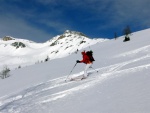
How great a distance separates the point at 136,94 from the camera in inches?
373

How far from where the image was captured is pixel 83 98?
10867 millimetres

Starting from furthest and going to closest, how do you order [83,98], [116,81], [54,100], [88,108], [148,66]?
1. [148,66]
2. [116,81]
3. [54,100]
4. [83,98]
5. [88,108]

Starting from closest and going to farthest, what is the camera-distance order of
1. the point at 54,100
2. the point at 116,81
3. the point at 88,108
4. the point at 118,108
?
the point at 118,108
the point at 88,108
the point at 54,100
the point at 116,81

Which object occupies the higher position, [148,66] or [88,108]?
[148,66]

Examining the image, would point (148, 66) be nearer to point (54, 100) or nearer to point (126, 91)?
point (126, 91)

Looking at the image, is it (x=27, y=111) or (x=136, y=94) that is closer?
(x=136, y=94)

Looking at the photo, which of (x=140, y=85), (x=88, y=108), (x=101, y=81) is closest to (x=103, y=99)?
(x=88, y=108)

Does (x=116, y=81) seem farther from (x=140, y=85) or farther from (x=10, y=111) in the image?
(x=10, y=111)

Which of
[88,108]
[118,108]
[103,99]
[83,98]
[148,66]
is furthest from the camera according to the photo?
[148,66]

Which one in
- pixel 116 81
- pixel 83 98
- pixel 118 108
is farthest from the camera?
pixel 116 81

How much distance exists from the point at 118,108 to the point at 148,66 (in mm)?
6417

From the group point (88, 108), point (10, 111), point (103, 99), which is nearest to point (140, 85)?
point (103, 99)

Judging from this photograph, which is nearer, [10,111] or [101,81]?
[10,111]

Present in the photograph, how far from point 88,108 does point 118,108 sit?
48.8 inches
